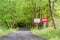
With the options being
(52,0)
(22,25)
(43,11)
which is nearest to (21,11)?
(43,11)

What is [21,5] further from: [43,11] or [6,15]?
[43,11]

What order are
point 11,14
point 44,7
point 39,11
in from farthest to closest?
point 11,14
point 39,11
point 44,7

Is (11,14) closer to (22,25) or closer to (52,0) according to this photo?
(22,25)

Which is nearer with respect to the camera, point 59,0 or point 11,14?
point 59,0

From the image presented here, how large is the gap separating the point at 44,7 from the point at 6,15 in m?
14.4

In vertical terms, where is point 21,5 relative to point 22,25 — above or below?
above

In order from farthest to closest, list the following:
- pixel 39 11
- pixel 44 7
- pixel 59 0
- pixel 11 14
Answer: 1. pixel 11 14
2. pixel 39 11
3. pixel 44 7
4. pixel 59 0

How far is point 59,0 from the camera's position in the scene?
25.9 m

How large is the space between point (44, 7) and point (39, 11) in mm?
5021

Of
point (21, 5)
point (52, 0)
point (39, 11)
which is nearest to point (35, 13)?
point (39, 11)

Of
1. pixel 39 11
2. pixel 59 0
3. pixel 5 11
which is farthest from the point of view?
pixel 5 11

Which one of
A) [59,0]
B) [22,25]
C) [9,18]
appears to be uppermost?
[59,0]

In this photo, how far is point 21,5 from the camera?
205 ft

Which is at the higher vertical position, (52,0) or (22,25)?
(52,0)
